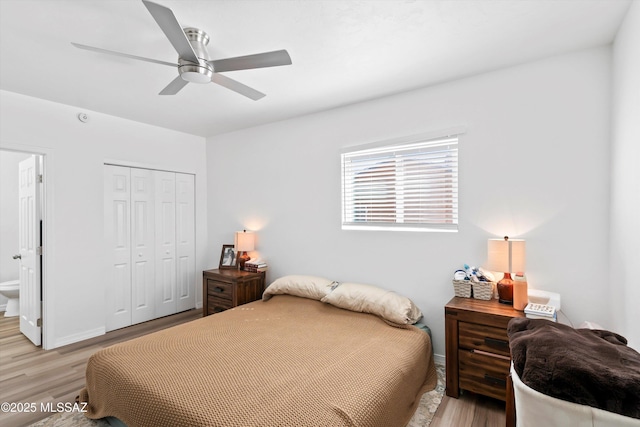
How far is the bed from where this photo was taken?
89 cm

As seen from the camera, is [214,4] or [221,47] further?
[221,47]

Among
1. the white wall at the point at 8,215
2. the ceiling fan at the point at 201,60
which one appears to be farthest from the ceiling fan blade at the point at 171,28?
the white wall at the point at 8,215

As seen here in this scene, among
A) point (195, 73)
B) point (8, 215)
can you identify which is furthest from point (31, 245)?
point (195, 73)

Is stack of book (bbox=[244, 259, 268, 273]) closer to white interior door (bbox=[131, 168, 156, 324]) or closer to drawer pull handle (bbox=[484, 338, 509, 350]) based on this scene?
white interior door (bbox=[131, 168, 156, 324])

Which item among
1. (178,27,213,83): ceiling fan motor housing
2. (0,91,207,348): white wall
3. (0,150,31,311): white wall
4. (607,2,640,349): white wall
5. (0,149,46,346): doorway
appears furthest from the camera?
(0,150,31,311): white wall

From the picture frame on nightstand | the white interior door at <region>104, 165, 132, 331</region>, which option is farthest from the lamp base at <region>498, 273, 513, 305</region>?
the white interior door at <region>104, 165, 132, 331</region>

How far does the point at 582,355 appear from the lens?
1.02 m

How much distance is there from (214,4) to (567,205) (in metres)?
2.67

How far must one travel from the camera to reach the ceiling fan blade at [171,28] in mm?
1363

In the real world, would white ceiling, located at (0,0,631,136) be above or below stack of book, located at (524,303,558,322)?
above

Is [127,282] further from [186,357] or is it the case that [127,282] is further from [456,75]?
[456,75]

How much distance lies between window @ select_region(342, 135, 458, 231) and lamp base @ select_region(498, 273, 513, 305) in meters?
0.59

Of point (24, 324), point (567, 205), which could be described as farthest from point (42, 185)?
point (567, 205)

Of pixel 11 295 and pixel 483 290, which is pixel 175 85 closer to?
pixel 483 290
